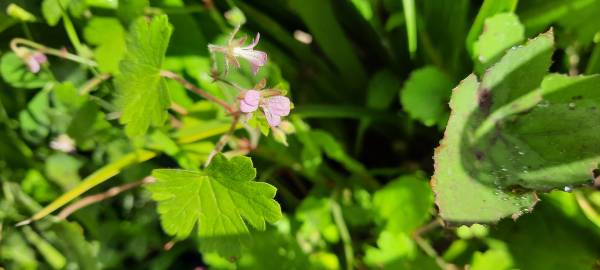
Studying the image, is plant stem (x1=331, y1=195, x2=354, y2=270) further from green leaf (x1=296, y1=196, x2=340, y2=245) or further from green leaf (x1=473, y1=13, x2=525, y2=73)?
green leaf (x1=473, y1=13, x2=525, y2=73)

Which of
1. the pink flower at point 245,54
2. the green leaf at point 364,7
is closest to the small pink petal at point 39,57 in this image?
the pink flower at point 245,54

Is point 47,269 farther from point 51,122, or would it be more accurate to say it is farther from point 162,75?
point 162,75

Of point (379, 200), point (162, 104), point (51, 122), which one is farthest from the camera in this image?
point (51, 122)

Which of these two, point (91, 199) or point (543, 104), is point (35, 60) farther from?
point (543, 104)

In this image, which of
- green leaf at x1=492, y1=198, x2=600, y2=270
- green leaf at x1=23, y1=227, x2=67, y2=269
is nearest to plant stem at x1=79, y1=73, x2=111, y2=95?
green leaf at x1=23, y1=227, x2=67, y2=269

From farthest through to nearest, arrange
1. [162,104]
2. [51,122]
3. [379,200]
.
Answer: [51,122] < [379,200] < [162,104]

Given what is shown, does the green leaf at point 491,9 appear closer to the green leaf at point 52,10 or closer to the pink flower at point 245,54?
the pink flower at point 245,54

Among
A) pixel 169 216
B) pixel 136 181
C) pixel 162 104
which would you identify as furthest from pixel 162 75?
pixel 136 181
